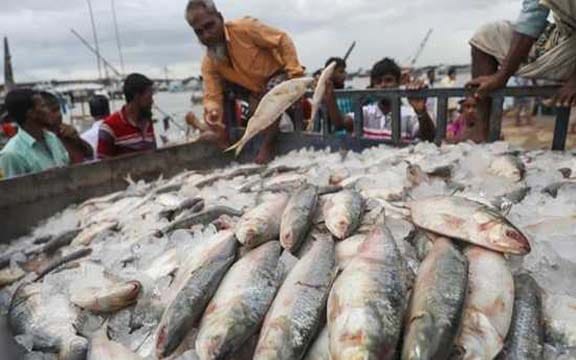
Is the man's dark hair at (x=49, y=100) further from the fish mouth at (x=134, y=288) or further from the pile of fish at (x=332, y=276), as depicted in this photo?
the fish mouth at (x=134, y=288)

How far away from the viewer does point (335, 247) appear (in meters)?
2.10

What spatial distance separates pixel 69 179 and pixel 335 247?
320 centimetres

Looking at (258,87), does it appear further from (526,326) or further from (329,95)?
(526,326)

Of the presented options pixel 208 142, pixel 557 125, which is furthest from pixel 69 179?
pixel 557 125

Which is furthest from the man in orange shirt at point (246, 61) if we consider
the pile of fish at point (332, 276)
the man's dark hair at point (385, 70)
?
the pile of fish at point (332, 276)

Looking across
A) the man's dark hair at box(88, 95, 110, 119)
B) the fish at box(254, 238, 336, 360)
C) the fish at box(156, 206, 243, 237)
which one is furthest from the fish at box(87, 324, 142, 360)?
the man's dark hair at box(88, 95, 110, 119)

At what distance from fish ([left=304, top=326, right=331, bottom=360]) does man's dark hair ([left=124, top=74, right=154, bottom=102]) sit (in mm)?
5239

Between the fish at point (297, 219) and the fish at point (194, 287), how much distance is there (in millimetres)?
253

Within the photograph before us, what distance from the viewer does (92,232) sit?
3.31 meters

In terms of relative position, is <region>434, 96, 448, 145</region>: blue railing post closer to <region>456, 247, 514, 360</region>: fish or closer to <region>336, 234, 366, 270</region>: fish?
<region>336, 234, 366, 270</region>: fish

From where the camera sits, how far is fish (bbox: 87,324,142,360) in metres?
1.83

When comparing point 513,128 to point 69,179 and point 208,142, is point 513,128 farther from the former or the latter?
point 69,179

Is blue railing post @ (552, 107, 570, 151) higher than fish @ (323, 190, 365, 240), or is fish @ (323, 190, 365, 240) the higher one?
blue railing post @ (552, 107, 570, 151)

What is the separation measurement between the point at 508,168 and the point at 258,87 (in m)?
3.30
